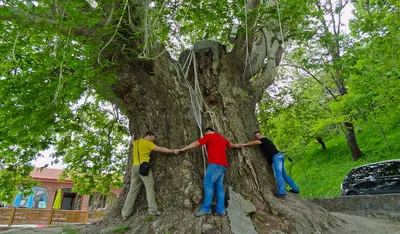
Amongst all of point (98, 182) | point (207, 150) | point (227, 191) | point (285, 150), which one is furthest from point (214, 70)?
point (285, 150)

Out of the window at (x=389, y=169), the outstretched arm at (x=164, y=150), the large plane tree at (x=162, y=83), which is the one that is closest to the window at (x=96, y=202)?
the large plane tree at (x=162, y=83)

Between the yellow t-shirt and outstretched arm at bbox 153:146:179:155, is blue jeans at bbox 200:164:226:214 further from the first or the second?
the yellow t-shirt

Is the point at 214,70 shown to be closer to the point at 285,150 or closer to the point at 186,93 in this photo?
the point at 186,93

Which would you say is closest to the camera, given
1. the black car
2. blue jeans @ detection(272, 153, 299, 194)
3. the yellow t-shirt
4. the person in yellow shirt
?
the person in yellow shirt

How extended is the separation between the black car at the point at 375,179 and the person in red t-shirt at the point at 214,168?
5.51 metres

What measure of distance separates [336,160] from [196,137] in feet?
42.6

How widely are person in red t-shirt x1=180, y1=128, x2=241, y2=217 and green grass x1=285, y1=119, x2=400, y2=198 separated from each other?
8.59 meters

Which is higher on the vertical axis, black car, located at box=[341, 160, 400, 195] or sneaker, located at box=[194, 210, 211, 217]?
black car, located at box=[341, 160, 400, 195]

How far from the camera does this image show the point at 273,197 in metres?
3.82

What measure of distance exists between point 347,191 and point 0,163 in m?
9.93

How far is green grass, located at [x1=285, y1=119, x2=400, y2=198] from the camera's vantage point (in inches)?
447

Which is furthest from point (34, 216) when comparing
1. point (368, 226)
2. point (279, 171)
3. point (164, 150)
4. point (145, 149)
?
point (368, 226)

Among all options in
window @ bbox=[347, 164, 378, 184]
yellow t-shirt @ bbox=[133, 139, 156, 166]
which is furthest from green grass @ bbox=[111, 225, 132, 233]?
window @ bbox=[347, 164, 378, 184]

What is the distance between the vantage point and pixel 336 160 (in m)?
14.2
